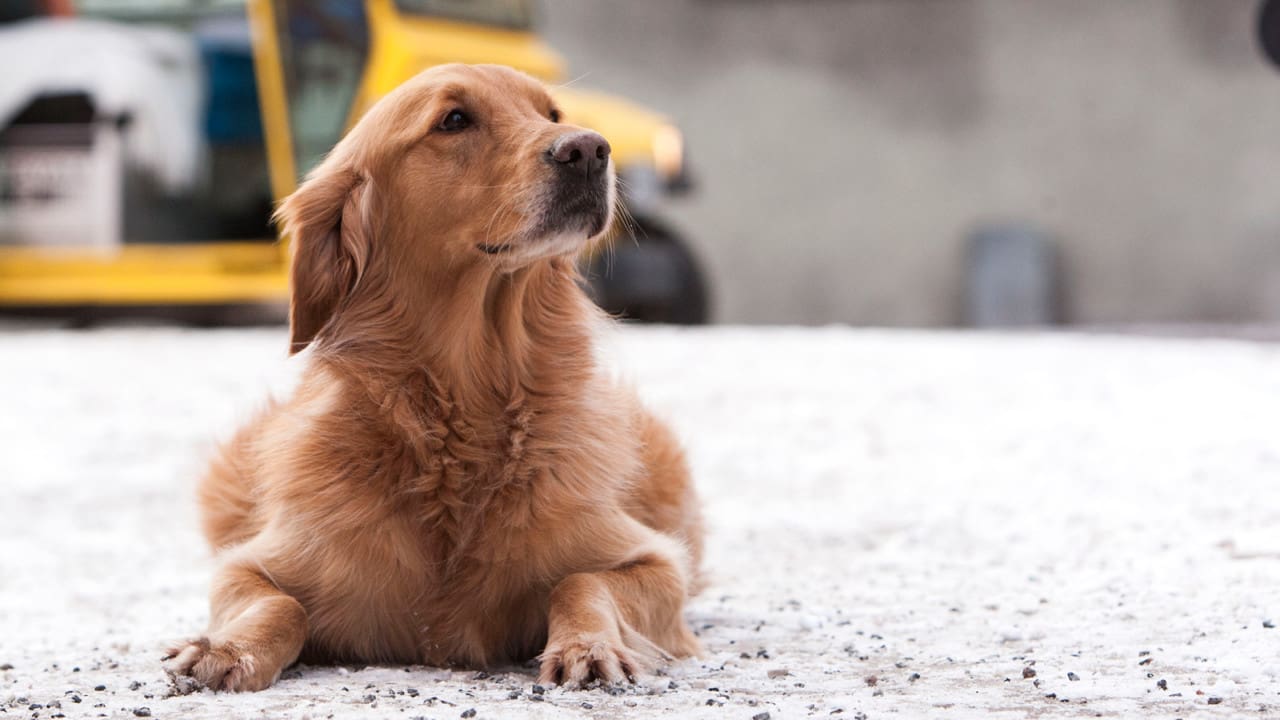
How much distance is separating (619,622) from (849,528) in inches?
77.9

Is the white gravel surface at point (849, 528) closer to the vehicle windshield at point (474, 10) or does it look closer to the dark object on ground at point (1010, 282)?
the vehicle windshield at point (474, 10)

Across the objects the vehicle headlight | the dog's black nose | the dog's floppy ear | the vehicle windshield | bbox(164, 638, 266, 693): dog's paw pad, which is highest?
the vehicle windshield

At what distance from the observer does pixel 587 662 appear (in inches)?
91.5

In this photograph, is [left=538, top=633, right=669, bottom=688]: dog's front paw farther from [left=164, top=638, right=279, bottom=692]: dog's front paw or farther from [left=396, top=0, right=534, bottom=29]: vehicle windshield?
[left=396, top=0, right=534, bottom=29]: vehicle windshield

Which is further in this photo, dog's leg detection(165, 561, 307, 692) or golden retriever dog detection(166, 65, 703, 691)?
golden retriever dog detection(166, 65, 703, 691)

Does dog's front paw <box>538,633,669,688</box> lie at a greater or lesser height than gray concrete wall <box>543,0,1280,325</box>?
lesser

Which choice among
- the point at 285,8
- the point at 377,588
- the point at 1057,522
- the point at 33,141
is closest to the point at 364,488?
the point at 377,588

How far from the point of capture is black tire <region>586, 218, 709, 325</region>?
29.9ft

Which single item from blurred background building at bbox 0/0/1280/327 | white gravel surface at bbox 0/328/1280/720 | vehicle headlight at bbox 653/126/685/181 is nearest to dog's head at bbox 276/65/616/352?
white gravel surface at bbox 0/328/1280/720

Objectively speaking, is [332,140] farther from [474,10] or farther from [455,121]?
[455,121]

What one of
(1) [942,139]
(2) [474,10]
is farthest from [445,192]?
(1) [942,139]

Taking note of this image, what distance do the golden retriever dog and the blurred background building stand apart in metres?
10.2

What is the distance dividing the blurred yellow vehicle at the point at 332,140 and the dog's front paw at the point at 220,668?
642 cm

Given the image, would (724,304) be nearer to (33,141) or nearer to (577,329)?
(33,141)
